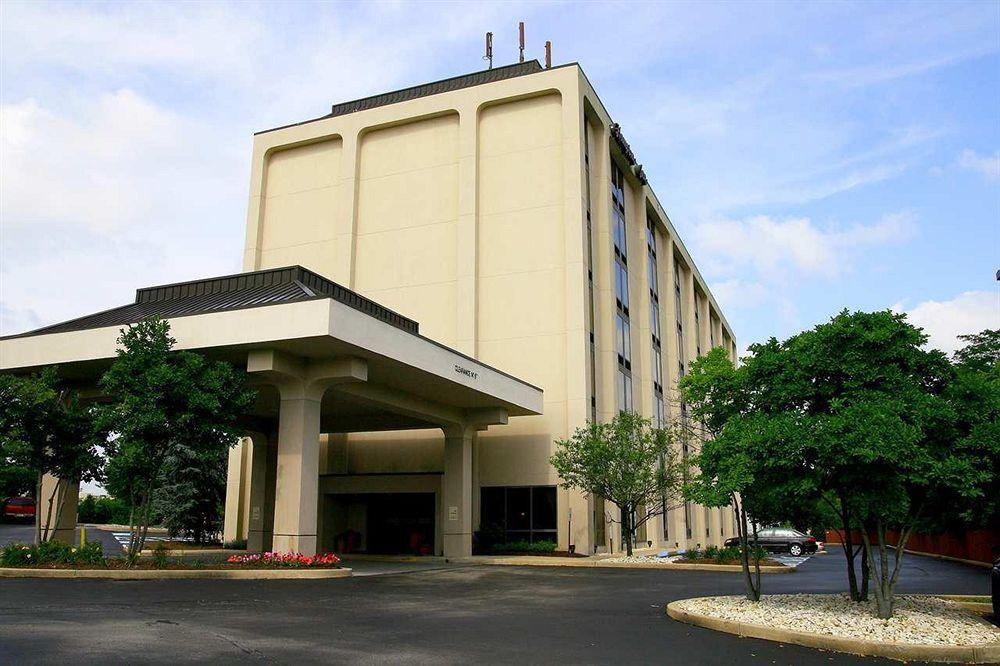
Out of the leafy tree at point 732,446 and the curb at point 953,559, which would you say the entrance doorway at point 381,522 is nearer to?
the curb at point 953,559

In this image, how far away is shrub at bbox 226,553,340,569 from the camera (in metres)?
21.6

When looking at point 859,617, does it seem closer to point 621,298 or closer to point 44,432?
point 44,432

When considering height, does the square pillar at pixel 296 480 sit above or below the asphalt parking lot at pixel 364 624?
above

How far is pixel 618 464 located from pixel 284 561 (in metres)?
14.7

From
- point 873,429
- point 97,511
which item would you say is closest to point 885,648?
point 873,429

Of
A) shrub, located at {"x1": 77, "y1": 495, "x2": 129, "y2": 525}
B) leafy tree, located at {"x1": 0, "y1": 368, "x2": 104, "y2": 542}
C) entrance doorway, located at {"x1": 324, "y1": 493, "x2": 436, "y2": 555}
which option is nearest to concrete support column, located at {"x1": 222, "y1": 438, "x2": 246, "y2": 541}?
entrance doorway, located at {"x1": 324, "y1": 493, "x2": 436, "y2": 555}

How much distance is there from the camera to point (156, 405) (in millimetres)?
21109

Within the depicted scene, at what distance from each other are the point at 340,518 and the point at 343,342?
18149 mm

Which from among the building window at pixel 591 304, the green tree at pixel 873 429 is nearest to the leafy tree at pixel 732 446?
the green tree at pixel 873 429

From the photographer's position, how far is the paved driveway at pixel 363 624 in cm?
961

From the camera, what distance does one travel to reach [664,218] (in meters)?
53.3

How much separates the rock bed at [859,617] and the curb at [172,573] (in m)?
10.2

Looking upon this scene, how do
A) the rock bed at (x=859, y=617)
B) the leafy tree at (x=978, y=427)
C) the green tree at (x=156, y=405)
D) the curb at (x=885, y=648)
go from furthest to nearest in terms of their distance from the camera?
the green tree at (x=156, y=405) → the leafy tree at (x=978, y=427) → the rock bed at (x=859, y=617) → the curb at (x=885, y=648)

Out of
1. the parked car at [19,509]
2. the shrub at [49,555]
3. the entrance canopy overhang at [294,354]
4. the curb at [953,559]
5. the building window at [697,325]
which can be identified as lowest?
the curb at [953,559]
